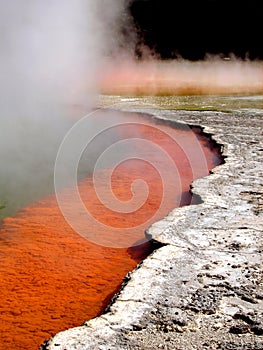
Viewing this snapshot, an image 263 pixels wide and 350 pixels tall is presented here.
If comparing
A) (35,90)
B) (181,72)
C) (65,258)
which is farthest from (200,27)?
(65,258)

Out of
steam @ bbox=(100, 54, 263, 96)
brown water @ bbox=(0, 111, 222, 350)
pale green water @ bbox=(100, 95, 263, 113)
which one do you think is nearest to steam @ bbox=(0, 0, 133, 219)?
brown water @ bbox=(0, 111, 222, 350)

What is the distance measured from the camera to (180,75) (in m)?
21.1

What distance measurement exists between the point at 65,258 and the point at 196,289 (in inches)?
33.1

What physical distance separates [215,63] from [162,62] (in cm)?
242

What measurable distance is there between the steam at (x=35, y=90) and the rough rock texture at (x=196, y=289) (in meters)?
1.34

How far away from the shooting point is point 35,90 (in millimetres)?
13008

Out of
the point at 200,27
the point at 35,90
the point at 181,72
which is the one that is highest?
the point at 200,27

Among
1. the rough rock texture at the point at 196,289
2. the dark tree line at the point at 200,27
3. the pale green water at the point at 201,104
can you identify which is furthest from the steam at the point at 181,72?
the rough rock texture at the point at 196,289

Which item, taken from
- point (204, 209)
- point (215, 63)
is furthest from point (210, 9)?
point (204, 209)

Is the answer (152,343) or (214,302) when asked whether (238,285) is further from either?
(152,343)

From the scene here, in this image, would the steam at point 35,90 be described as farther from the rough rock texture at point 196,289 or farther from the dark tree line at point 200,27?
the dark tree line at point 200,27

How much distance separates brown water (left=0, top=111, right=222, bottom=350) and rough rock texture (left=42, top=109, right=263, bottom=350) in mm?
201

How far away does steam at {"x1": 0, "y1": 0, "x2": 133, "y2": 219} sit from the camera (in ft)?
15.0

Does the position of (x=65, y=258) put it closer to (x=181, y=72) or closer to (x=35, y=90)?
(x=35, y=90)
